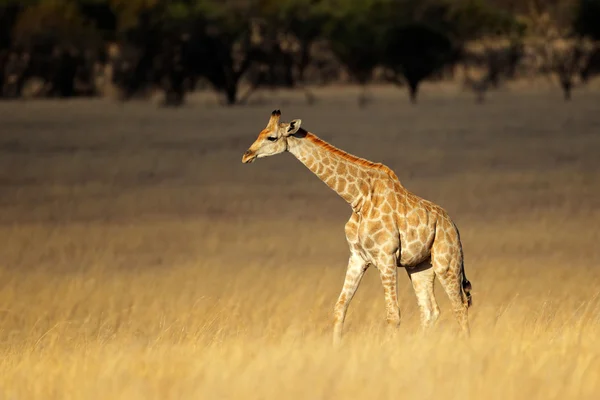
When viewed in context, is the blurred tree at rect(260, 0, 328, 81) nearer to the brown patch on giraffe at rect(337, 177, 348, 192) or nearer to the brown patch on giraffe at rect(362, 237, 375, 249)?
the brown patch on giraffe at rect(337, 177, 348, 192)

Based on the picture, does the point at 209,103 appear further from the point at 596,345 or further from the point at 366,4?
the point at 596,345

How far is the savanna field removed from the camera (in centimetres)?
775

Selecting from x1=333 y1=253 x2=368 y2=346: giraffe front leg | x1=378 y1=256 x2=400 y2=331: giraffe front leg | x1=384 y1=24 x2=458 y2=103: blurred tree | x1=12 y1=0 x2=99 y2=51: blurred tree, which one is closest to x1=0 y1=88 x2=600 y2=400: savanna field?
x1=333 y1=253 x2=368 y2=346: giraffe front leg

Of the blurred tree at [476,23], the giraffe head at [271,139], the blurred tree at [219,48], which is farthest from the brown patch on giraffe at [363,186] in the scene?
the blurred tree at [476,23]

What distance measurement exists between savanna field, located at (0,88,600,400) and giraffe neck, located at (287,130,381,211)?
3.13ft

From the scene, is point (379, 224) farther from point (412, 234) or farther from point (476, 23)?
point (476, 23)

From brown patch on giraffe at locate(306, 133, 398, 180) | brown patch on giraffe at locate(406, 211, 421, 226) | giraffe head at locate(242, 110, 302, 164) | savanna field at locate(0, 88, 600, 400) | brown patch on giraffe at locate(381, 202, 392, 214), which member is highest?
giraffe head at locate(242, 110, 302, 164)

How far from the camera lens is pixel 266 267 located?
17.4m

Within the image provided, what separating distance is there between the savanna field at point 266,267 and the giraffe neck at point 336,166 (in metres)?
0.95

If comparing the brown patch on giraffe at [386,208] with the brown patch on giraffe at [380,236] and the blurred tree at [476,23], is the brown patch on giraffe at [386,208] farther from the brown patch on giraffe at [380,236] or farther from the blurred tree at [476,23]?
the blurred tree at [476,23]

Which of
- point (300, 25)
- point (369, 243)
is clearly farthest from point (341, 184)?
point (300, 25)

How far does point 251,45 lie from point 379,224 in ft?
227

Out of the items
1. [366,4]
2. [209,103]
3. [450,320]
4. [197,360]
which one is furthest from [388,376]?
[366,4]

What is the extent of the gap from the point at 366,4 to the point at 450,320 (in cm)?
9081
